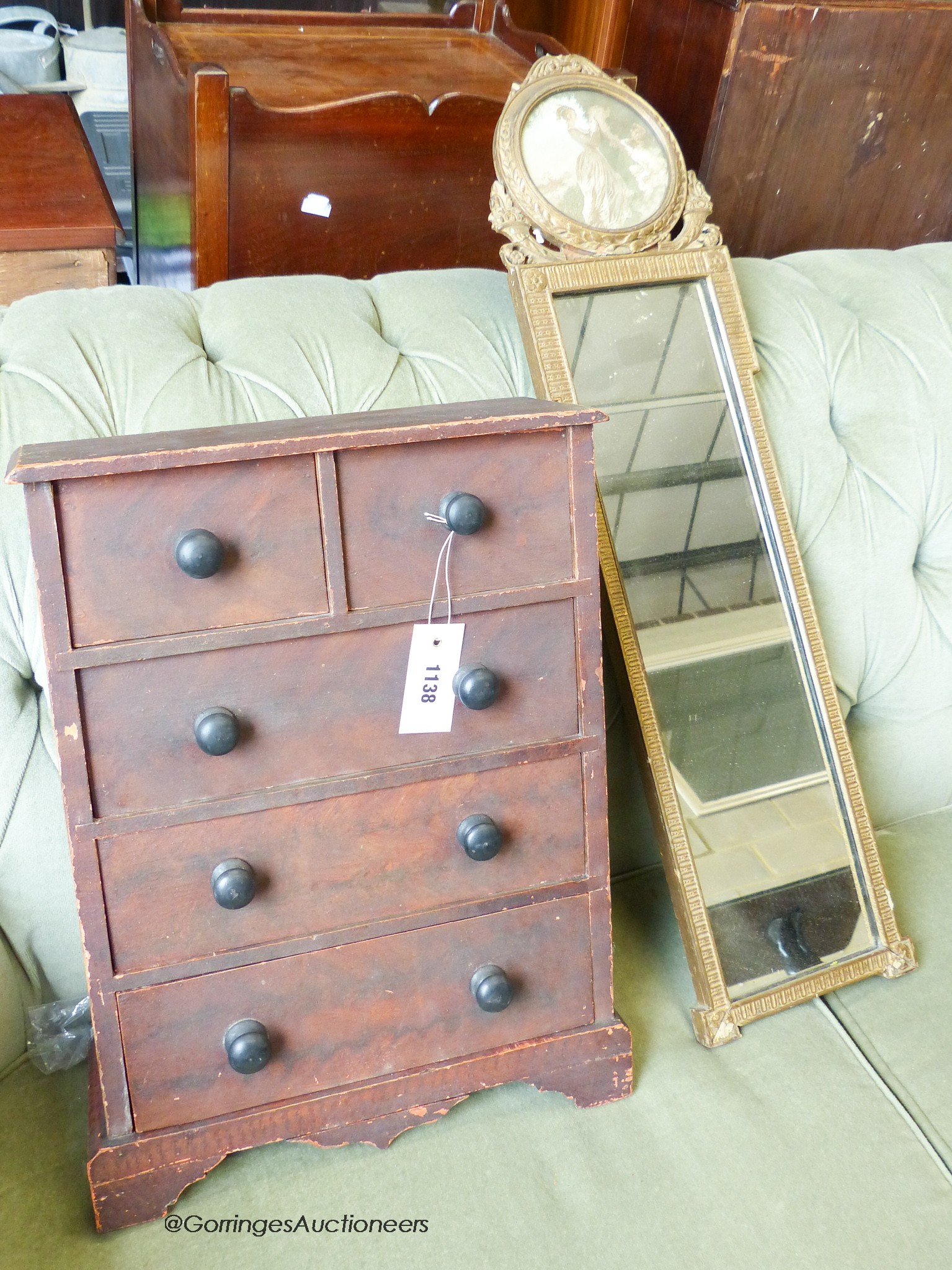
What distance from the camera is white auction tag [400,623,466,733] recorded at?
85 centimetres

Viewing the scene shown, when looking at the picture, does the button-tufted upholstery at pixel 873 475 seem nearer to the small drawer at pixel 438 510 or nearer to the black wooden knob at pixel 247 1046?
the small drawer at pixel 438 510

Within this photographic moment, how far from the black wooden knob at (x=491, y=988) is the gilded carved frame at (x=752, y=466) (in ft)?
0.72

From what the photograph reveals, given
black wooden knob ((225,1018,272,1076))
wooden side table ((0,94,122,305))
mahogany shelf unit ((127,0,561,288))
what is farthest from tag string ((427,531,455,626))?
mahogany shelf unit ((127,0,561,288))

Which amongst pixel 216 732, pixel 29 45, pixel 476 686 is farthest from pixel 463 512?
pixel 29 45

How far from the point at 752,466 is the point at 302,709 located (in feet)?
1.90

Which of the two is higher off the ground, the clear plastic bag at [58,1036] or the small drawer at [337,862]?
the small drawer at [337,862]

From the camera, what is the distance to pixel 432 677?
2.83 feet

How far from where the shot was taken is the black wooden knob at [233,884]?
0.82m

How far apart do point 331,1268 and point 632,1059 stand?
0.33m

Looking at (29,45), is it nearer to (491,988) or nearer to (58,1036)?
(58,1036)

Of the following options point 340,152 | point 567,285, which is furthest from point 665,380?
point 340,152

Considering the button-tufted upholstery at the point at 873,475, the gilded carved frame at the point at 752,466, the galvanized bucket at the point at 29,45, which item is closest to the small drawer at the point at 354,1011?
the gilded carved frame at the point at 752,466

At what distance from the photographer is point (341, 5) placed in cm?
307

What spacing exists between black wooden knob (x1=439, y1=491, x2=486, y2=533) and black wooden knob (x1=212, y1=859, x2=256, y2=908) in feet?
1.02
